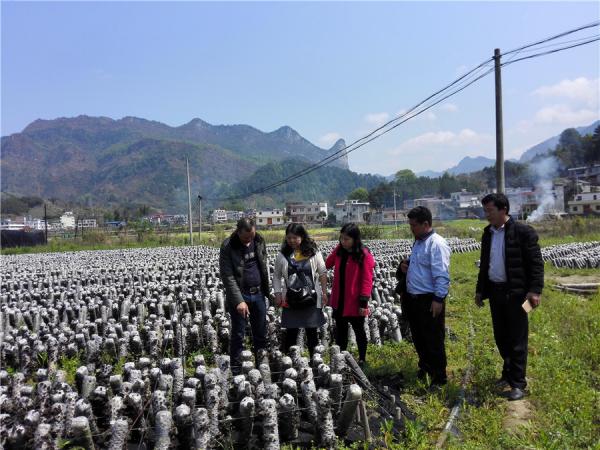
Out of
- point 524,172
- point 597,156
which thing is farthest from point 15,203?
point 597,156

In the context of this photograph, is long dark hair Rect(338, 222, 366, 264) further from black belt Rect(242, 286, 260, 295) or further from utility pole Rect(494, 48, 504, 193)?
utility pole Rect(494, 48, 504, 193)

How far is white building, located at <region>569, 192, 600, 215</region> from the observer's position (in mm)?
50875

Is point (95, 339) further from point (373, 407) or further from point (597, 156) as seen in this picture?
point (597, 156)

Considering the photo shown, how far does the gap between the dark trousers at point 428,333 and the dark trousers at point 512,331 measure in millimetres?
508

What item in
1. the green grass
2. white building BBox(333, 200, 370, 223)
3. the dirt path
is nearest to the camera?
the green grass

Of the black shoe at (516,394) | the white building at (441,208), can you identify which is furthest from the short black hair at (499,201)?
the white building at (441,208)

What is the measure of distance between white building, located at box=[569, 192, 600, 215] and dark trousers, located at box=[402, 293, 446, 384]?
53.8 meters

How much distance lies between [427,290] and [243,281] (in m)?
1.82

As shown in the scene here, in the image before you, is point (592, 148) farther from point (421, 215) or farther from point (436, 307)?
point (436, 307)

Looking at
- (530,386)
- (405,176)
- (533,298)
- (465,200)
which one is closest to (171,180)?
(405,176)

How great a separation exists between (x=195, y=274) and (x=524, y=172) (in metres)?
79.4

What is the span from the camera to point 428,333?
15.1 ft

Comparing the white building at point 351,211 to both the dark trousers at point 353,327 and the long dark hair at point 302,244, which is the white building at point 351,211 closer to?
the dark trousers at point 353,327

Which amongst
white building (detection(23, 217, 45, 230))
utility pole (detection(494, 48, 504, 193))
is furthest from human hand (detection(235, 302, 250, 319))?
white building (detection(23, 217, 45, 230))
